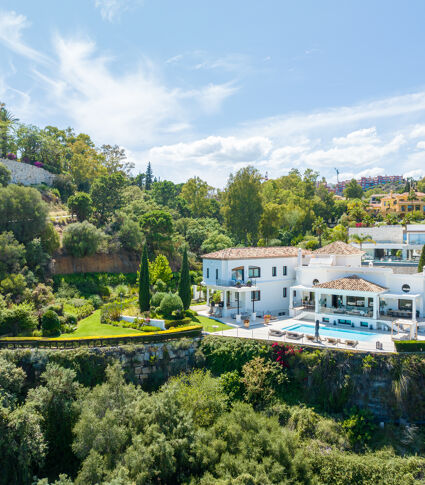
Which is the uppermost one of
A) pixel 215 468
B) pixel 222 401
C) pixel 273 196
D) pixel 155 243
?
pixel 273 196

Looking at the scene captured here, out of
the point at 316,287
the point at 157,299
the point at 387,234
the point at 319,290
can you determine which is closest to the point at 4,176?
the point at 157,299

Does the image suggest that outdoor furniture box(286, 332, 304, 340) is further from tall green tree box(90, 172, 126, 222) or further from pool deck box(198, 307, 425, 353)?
tall green tree box(90, 172, 126, 222)

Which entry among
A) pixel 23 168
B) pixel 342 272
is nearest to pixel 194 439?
pixel 342 272

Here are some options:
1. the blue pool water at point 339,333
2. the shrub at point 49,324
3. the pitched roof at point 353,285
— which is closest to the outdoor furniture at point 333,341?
the blue pool water at point 339,333

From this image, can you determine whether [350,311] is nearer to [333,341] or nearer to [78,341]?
[333,341]

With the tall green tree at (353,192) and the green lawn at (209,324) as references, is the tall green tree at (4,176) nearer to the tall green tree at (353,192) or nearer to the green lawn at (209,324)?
the green lawn at (209,324)

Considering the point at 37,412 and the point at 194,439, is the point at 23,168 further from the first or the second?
the point at 194,439

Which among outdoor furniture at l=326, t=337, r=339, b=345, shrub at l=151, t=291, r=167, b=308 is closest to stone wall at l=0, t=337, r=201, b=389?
shrub at l=151, t=291, r=167, b=308
